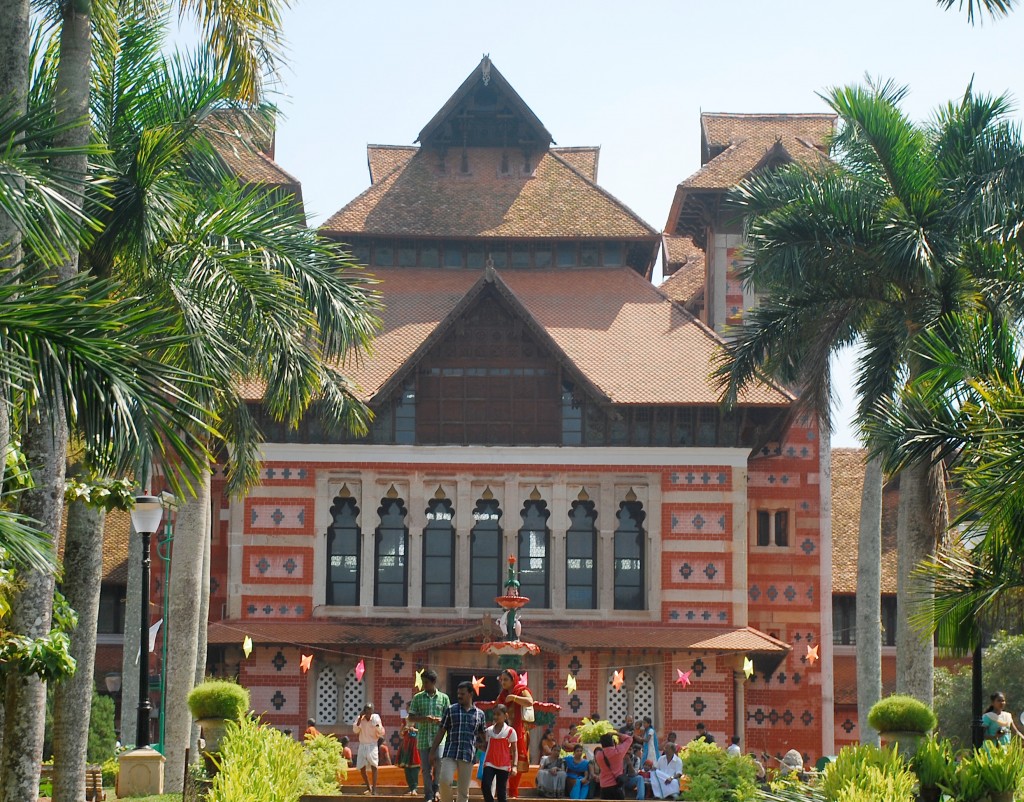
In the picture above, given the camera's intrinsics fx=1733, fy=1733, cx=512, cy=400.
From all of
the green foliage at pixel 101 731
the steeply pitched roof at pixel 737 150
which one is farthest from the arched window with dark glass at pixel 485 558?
the steeply pitched roof at pixel 737 150

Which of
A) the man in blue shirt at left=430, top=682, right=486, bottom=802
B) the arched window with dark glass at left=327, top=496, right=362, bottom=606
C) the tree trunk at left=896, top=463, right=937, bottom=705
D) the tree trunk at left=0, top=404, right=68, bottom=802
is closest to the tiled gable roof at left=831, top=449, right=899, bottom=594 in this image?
the arched window with dark glass at left=327, top=496, right=362, bottom=606

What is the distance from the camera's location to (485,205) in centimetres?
4281

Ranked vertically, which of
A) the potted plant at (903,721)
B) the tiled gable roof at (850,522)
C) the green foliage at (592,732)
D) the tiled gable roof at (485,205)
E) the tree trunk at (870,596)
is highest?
the tiled gable roof at (485,205)

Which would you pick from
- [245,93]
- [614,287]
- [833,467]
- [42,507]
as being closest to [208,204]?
[245,93]

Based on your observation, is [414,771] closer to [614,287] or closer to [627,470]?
[627,470]

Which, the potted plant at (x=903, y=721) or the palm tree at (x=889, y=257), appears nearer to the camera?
the potted plant at (x=903, y=721)

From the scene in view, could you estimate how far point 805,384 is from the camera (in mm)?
27234

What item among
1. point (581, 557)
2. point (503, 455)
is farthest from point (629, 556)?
point (503, 455)

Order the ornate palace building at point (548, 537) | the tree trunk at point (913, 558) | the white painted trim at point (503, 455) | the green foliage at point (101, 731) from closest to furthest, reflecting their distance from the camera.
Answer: the tree trunk at point (913, 558) < the green foliage at point (101, 731) < the ornate palace building at point (548, 537) < the white painted trim at point (503, 455)

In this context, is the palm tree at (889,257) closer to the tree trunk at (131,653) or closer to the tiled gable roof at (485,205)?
the tree trunk at (131,653)

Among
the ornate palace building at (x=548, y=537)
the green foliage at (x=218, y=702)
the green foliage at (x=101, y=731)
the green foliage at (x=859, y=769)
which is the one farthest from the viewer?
the ornate palace building at (x=548, y=537)

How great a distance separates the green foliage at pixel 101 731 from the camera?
33.5 meters

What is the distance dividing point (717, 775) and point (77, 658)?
8.14 meters

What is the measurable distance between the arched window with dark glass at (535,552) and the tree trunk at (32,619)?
74.3 feet
